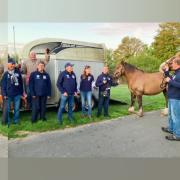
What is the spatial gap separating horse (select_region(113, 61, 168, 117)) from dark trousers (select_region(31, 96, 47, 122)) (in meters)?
1.22

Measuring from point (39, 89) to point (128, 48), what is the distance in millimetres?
1532

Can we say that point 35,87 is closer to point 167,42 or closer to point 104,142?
point 104,142

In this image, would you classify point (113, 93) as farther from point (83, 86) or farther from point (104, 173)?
point (104, 173)

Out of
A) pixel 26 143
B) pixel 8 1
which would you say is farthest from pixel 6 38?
pixel 26 143

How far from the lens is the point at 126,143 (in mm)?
5230

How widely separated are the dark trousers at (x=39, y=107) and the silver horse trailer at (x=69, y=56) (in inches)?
4.0

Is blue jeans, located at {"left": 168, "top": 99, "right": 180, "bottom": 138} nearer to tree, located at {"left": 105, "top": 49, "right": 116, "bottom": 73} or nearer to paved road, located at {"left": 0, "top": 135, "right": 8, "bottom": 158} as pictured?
tree, located at {"left": 105, "top": 49, "right": 116, "bottom": 73}

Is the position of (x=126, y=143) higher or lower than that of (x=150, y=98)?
lower

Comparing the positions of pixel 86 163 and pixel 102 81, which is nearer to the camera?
pixel 86 163

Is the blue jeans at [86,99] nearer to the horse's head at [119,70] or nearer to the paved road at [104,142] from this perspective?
the paved road at [104,142]

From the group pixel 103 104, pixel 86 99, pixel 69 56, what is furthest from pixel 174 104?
pixel 69 56

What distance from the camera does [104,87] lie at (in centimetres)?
557

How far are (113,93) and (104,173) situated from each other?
1.30 metres

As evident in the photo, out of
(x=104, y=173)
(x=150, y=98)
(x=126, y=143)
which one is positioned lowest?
(x=104, y=173)
